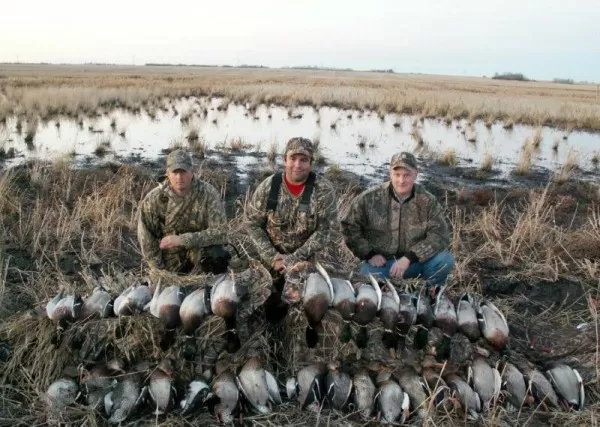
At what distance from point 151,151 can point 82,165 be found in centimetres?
229

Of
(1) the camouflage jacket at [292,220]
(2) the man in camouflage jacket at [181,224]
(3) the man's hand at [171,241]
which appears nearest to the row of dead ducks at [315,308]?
(1) the camouflage jacket at [292,220]

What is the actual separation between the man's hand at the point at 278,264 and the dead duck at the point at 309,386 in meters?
0.89

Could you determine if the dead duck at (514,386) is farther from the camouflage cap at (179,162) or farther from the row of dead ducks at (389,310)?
the camouflage cap at (179,162)

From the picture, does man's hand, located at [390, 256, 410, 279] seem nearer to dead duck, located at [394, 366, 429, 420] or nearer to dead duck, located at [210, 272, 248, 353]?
dead duck, located at [394, 366, 429, 420]

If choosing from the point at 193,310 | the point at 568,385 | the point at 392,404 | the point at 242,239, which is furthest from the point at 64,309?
the point at 568,385

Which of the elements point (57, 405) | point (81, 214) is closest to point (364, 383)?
point (57, 405)

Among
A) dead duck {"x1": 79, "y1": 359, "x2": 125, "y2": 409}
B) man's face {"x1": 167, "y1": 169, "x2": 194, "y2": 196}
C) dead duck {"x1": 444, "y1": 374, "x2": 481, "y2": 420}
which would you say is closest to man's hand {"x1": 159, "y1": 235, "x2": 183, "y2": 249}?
man's face {"x1": 167, "y1": 169, "x2": 194, "y2": 196}

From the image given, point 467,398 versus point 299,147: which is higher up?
point 299,147

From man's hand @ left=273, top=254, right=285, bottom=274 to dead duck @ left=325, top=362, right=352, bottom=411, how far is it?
1020 mm

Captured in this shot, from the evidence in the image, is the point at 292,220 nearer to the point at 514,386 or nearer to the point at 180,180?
the point at 180,180

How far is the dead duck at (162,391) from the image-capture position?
3729 millimetres

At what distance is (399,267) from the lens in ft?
16.8

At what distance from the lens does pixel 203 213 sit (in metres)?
5.29

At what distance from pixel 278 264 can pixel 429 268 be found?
156 cm
